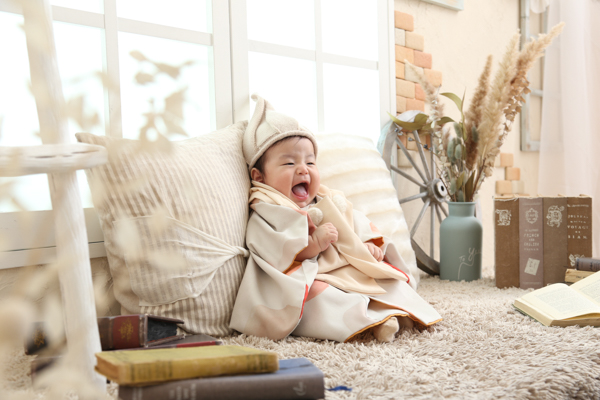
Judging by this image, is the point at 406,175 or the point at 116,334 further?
the point at 406,175

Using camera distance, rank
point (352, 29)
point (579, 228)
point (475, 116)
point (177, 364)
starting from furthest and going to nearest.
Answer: point (352, 29) < point (475, 116) < point (579, 228) < point (177, 364)

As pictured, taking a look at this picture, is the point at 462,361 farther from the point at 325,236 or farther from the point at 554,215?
the point at 554,215

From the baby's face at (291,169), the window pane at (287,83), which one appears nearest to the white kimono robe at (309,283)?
the baby's face at (291,169)

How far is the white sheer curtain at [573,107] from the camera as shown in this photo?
263 centimetres

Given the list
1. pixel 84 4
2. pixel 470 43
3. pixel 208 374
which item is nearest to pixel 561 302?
pixel 208 374

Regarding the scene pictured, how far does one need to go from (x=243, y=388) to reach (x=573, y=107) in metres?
2.78

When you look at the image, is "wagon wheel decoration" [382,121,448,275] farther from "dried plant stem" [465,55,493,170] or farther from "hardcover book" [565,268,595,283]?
"hardcover book" [565,268,595,283]

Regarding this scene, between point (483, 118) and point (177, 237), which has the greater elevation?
point (483, 118)

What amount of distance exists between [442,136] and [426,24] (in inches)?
27.6

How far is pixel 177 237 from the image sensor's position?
3.42ft

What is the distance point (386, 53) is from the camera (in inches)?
82.7

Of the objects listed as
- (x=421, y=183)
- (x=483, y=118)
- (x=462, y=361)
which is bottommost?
(x=462, y=361)

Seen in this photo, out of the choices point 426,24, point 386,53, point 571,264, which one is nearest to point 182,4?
point 386,53

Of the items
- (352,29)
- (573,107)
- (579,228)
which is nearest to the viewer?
(579,228)
